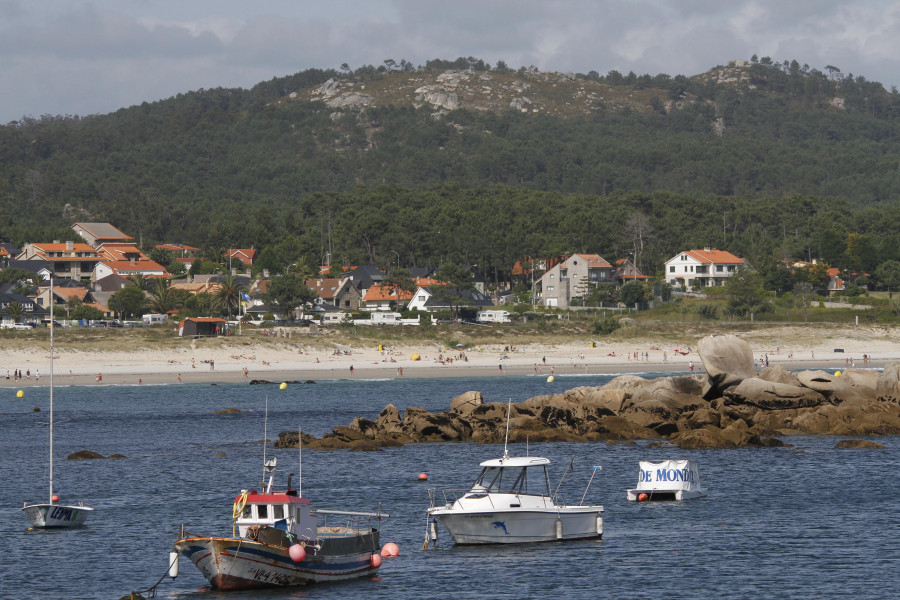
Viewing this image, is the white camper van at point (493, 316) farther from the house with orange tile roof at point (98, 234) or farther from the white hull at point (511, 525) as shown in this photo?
the house with orange tile roof at point (98, 234)

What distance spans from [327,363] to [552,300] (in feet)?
131

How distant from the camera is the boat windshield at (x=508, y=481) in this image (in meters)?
28.1

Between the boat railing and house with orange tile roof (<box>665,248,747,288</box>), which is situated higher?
house with orange tile roof (<box>665,248,747,288</box>)

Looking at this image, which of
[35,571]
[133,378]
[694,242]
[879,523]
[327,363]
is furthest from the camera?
[694,242]

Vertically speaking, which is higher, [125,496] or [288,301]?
[288,301]

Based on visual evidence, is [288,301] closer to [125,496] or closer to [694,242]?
[694,242]

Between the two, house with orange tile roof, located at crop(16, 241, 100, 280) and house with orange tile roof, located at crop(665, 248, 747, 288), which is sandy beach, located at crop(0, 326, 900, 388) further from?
house with orange tile roof, located at crop(16, 241, 100, 280)

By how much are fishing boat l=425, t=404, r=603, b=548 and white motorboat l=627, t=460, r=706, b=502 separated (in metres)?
7.54

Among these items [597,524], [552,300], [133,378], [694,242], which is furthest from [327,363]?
[694,242]

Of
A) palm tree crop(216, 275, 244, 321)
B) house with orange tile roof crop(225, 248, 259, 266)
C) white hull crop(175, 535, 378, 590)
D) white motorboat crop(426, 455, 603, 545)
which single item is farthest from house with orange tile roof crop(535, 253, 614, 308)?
white hull crop(175, 535, 378, 590)

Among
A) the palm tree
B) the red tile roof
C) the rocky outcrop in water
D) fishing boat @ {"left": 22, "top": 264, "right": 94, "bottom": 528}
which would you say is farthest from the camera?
the red tile roof

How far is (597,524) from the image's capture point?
2994 centimetres

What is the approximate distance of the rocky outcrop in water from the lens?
49438mm

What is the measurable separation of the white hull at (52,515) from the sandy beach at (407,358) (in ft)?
176
